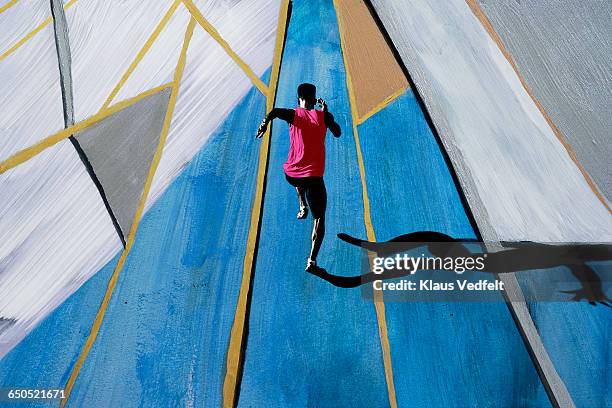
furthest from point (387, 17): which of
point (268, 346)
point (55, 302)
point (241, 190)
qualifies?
point (55, 302)

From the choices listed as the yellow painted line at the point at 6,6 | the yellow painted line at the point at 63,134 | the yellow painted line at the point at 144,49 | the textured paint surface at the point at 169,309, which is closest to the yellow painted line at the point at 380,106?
the textured paint surface at the point at 169,309

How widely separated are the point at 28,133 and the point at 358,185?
229cm

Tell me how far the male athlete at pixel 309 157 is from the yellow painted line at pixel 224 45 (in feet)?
0.98

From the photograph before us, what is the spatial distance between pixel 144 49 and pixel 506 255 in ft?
9.12

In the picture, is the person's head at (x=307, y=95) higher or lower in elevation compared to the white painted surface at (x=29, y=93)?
lower

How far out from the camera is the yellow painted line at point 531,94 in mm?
3357

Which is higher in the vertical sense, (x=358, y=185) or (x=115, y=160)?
(x=115, y=160)

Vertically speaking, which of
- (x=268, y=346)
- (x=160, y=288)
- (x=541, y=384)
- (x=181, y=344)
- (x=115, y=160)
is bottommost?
(x=541, y=384)

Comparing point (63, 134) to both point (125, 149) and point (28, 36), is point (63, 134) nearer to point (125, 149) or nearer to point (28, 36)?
point (125, 149)

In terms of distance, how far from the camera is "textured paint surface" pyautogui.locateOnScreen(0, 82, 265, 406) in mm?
2969

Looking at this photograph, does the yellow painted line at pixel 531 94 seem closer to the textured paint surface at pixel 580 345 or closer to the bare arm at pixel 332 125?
the textured paint surface at pixel 580 345

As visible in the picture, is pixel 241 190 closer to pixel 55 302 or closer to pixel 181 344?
pixel 181 344

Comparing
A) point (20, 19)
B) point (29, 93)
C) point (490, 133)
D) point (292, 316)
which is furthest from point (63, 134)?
point (490, 133)

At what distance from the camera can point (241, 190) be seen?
11.0ft
